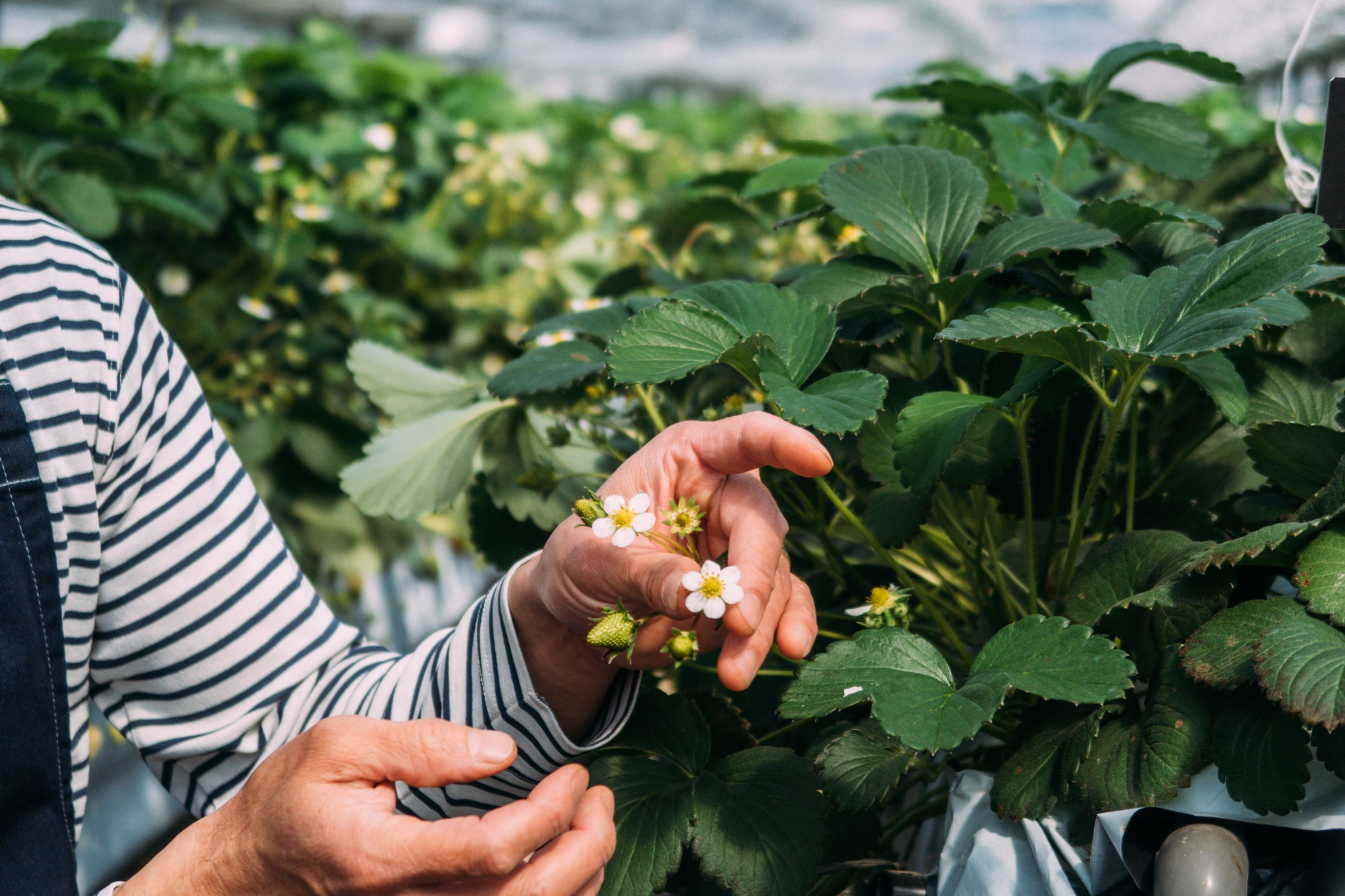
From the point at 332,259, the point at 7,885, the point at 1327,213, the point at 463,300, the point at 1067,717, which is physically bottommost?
the point at 463,300

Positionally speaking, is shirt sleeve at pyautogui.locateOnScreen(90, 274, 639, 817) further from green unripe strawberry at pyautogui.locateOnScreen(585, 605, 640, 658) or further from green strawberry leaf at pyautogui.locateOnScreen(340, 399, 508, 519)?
green unripe strawberry at pyautogui.locateOnScreen(585, 605, 640, 658)

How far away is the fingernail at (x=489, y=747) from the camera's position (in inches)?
21.3

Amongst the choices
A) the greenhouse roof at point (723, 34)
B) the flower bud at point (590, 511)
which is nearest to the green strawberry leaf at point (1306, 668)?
the flower bud at point (590, 511)

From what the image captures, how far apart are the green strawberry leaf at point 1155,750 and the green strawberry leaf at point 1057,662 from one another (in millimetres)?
36

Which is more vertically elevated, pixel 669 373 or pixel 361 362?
pixel 669 373

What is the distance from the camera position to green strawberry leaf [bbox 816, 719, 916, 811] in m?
0.50

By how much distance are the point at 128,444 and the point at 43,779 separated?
228 mm

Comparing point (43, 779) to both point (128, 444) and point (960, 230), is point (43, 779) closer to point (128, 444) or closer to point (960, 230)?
point (128, 444)

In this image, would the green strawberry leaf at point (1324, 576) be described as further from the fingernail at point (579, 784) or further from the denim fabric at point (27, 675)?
the denim fabric at point (27, 675)

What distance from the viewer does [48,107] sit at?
4.73 feet

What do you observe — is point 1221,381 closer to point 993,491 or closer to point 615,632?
point 993,491

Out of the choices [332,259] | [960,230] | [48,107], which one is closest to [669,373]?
[960,230]

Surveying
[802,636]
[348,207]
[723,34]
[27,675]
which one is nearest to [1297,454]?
[802,636]

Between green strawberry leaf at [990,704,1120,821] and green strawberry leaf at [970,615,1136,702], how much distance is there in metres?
0.04
